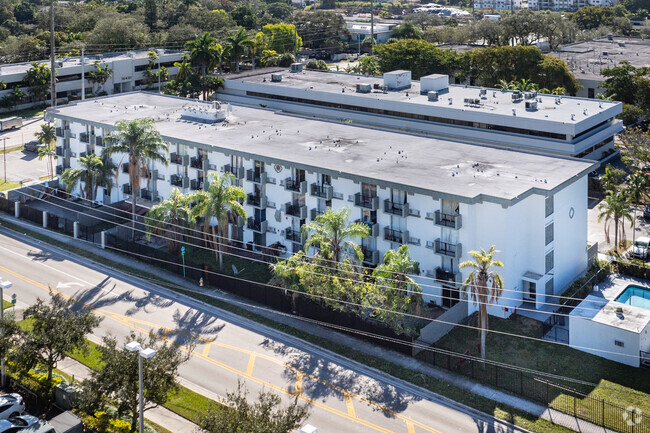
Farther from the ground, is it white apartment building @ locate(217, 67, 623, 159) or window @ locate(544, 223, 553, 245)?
white apartment building @ locate(217, 67, 623, 159)

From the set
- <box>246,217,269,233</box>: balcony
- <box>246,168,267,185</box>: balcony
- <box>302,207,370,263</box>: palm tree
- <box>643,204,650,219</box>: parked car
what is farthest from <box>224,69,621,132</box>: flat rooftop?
<box>302,207,370,263</box>: palm tree

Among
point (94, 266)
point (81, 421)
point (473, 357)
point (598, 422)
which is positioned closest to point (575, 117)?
point (473, 357)

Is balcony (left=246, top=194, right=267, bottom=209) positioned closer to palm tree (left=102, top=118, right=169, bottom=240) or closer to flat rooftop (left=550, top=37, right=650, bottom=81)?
palm tree (left=102, top=118, right=169, bottom=240)

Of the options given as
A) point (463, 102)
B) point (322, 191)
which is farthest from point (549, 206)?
point (463, 102)

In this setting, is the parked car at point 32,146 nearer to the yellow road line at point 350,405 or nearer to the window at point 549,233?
the window at point 549,233

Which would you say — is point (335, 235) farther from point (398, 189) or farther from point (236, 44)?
point (236, 44)

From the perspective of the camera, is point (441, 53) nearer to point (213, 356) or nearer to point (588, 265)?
point (588, 265)
